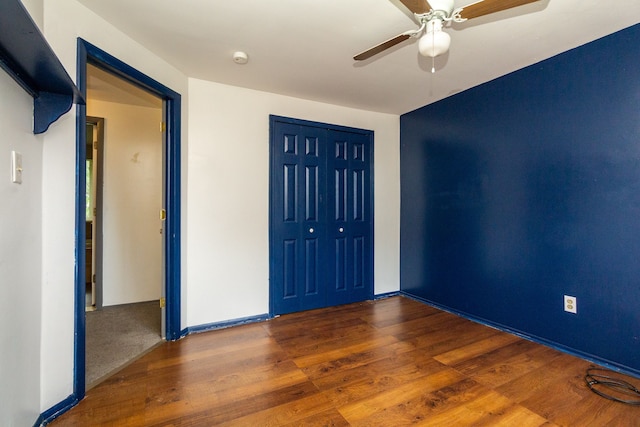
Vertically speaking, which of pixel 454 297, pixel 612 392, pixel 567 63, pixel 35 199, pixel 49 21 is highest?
pixel 567 63

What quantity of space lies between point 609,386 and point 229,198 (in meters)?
3.20

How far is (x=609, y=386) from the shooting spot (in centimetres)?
189

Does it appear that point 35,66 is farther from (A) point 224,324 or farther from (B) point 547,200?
(B) point 547,200

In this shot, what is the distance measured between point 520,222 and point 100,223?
4398mm

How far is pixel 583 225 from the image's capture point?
2229 mm

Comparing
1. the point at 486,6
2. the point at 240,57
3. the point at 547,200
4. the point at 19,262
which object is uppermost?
the point at 240,57

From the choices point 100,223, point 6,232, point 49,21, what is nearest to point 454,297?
point 6,232

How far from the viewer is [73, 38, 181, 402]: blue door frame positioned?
1.71 meters

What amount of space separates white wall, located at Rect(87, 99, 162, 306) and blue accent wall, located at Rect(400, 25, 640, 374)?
3379 mm

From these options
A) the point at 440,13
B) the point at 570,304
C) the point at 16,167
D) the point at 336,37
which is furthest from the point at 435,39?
the point at 570,304

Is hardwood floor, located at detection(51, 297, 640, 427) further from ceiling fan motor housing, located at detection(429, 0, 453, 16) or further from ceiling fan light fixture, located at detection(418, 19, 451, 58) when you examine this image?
ceiling fan motor housing, located at detection(429, 0, 453, 16)

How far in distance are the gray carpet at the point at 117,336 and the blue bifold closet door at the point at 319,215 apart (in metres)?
1.19

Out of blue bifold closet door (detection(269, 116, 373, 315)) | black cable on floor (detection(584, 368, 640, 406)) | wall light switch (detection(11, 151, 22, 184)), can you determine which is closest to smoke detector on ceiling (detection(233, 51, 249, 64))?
blue bifold closet door (detection(269, 116, 373, 315))

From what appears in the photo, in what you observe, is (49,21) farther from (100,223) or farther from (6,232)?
(100,223)
